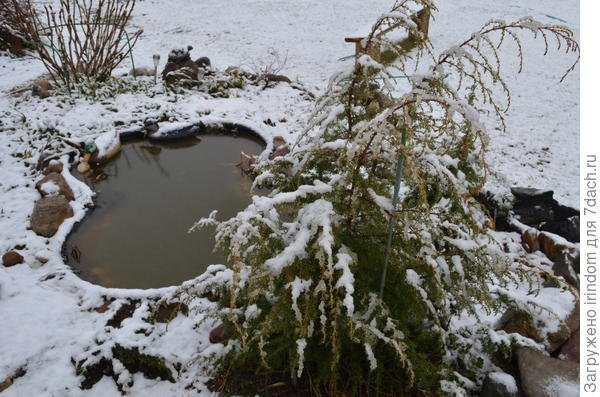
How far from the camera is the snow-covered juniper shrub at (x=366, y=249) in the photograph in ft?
6.15

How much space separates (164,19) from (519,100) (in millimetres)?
8204

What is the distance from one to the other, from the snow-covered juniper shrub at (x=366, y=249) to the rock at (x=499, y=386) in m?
0.10

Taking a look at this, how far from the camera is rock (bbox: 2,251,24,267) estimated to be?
12.3 ft

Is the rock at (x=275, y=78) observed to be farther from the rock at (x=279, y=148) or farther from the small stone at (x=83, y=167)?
the small stone at (x=83, y=167)

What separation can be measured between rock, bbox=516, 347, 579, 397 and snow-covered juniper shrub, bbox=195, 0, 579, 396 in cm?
22

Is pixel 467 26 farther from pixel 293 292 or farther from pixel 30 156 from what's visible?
pixel 293 292

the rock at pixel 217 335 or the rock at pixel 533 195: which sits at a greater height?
the rock at pixel 533 195

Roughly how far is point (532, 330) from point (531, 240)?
5.02 feet

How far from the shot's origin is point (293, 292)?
6.06 feet

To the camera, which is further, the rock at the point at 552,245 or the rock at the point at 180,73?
the rock at the point at 180,73

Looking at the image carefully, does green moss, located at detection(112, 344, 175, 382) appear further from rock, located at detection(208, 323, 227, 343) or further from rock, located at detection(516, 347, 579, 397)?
rock, located at detection(516, 347, 579, 397)

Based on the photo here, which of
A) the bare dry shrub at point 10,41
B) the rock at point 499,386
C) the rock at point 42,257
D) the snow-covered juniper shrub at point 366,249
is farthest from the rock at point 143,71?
the rock at point 499,386

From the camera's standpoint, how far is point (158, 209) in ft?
15.2

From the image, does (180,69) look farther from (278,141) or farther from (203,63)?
(278,141)
